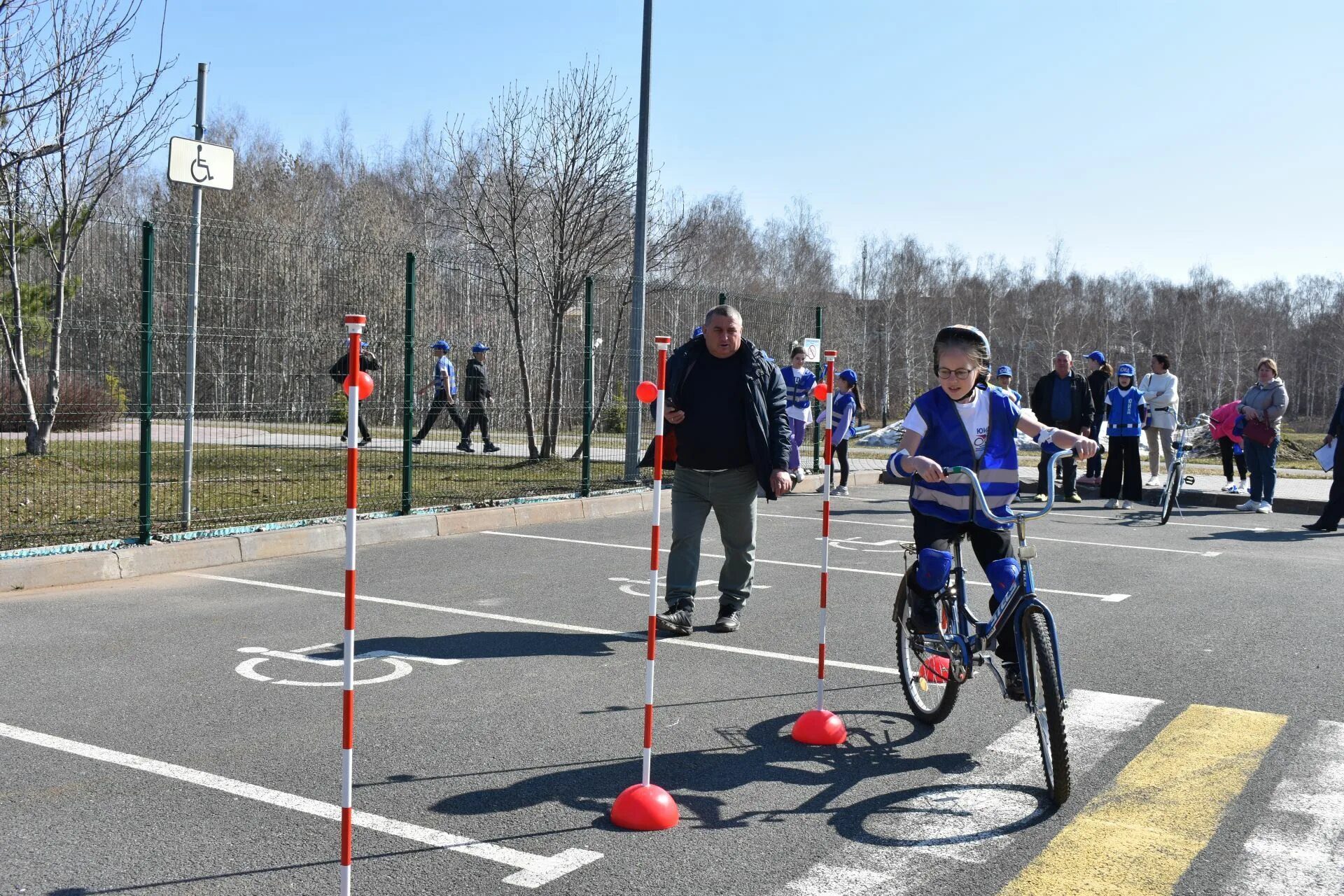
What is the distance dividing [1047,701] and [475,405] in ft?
32.3

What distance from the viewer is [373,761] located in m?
4.80

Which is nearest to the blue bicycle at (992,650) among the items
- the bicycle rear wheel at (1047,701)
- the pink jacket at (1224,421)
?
the bicycle rear wheel at (1047,701)

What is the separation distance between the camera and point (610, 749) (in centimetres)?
504

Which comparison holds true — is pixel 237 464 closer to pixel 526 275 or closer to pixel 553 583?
pixel 553 583

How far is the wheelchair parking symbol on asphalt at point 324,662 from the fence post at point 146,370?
3.35 meters

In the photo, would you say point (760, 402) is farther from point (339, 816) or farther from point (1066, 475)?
point (1066, 475)

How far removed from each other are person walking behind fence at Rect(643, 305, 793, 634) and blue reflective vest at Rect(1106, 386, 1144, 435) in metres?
10.1

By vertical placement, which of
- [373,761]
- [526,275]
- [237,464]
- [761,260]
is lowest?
[373,761]

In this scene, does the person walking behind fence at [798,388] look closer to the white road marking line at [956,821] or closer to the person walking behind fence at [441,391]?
the person walking behind fence at [441,391]

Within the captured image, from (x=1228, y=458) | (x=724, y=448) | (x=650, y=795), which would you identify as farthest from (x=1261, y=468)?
(x=650, y=795)

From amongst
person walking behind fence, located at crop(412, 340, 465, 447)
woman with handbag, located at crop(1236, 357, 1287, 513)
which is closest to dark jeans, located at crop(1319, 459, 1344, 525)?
woman with handbag, located at crop(1236, 357, 1287, 513)

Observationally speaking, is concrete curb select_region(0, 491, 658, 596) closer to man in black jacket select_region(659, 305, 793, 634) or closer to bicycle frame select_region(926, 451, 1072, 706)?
man in black jacket select_region(659, 305, 793, 634)

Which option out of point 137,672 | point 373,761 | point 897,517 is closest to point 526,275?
point 897,517

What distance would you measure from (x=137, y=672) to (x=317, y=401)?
587 centimetres
